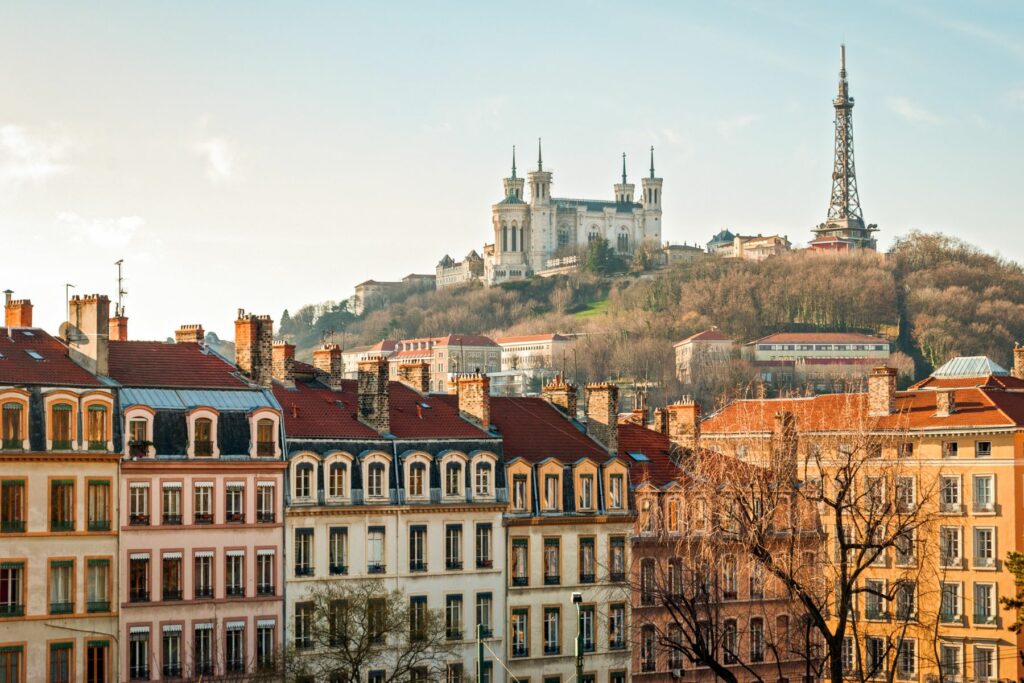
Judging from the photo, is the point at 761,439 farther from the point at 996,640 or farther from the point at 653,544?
the point at 996,640

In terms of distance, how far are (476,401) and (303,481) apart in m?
8.05

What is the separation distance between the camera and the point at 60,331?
189 ft

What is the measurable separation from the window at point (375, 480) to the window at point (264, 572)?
12.8ft

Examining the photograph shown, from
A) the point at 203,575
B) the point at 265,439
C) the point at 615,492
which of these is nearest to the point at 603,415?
the point at 615,492

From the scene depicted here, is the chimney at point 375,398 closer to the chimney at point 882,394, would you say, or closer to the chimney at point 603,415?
the chimney at point 603,415

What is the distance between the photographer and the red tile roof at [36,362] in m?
53.9

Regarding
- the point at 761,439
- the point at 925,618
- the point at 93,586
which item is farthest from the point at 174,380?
the point at 925,618

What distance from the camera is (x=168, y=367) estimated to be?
2290 inches

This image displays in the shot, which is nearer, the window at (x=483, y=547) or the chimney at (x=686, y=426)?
the window at (x=483, y=547)

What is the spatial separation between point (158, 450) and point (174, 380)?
283cm

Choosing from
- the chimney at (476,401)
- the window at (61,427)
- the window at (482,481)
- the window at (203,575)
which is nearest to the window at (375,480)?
the window at (482,481)

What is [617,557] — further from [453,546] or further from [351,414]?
[351,414]

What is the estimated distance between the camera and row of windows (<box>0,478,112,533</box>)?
52.8 m

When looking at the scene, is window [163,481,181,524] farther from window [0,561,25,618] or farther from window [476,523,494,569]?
window [476,523,494,569]
